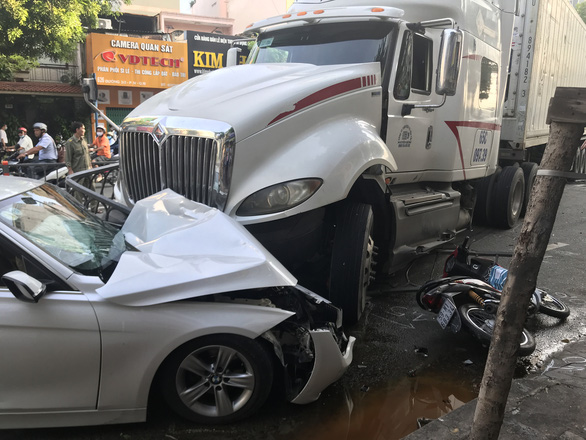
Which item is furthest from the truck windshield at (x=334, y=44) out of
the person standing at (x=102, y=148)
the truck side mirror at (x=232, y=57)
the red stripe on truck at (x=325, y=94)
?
the person standing at (x=102, y=148)

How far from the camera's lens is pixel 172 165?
4.27 meters

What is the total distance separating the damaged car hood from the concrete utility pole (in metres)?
1.21

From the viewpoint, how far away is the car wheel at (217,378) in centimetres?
291

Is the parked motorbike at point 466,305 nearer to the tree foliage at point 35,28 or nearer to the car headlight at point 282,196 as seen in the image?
the car headlight at point 282,196

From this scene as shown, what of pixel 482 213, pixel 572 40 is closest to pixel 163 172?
pixel 482 213

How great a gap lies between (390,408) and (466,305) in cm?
128

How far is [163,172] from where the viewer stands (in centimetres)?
432

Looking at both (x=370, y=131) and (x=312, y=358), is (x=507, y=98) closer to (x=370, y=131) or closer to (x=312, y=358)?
(x=370, y=131)

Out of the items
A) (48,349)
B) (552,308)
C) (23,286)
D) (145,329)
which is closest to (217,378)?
(145,329)

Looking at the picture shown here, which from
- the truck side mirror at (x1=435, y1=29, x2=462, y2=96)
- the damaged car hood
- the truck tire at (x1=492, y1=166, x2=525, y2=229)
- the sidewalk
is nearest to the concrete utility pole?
the sidewalk

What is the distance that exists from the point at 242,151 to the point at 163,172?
820mm

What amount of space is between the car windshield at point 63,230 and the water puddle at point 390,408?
156cm

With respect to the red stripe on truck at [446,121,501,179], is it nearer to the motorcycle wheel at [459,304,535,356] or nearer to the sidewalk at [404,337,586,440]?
the motorcycle wheel at [459,304,535,356]

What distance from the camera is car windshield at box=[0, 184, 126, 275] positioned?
9.81ft
